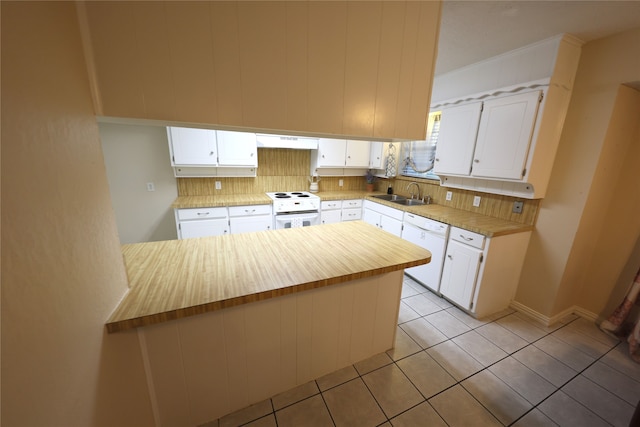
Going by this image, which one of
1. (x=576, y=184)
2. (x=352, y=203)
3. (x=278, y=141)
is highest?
(x=278, y=141)

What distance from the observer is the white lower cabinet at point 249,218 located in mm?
3020

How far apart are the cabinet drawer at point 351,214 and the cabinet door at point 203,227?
1.69m

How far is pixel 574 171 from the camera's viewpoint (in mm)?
2016

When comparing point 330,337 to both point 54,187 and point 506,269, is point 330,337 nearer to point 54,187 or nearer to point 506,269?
point 54,187

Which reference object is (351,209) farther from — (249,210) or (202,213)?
(202,213)

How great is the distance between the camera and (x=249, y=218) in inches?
122

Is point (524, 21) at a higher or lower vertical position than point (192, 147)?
higher

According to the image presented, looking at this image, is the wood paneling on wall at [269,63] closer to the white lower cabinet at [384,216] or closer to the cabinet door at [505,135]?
the cabinet door at [505,135]

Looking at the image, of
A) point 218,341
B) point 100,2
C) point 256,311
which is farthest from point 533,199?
point 100,2

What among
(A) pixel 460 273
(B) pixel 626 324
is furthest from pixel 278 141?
(B) pixel 626 324

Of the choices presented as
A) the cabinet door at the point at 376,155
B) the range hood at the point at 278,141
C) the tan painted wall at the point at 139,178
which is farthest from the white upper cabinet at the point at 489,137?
the tan painted wall at the point at 139,178

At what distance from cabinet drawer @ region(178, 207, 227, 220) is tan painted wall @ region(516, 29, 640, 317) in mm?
3351

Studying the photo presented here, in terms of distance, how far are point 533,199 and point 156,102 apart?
116 inches

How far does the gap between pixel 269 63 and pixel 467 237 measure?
2219mm
